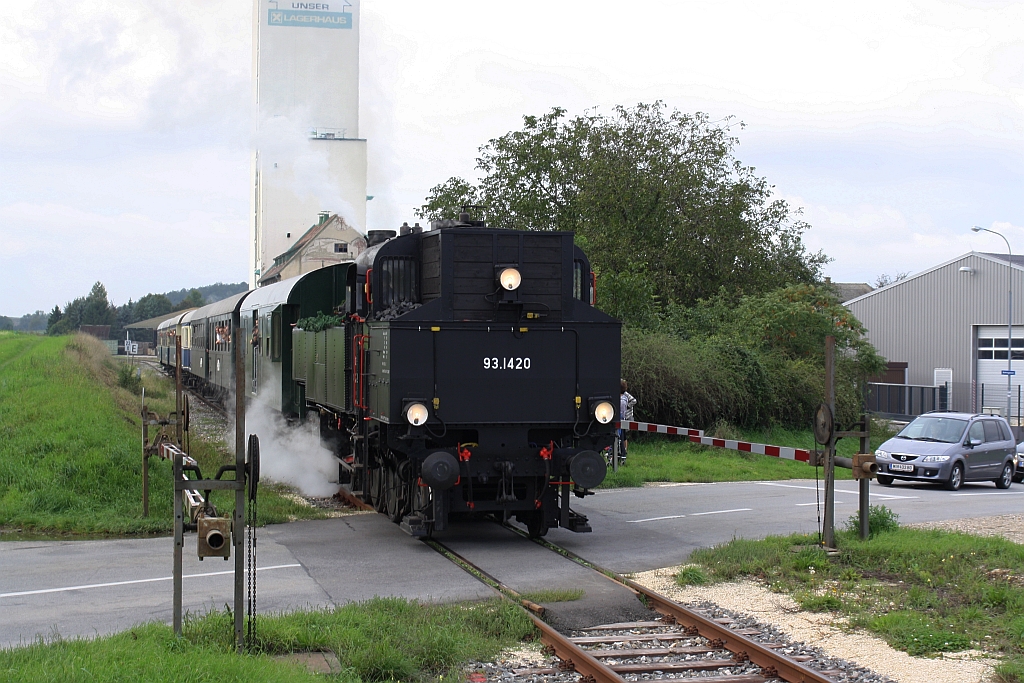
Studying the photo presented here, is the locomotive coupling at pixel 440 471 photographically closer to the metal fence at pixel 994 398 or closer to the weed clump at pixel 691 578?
the weed clump at pixel 691 578

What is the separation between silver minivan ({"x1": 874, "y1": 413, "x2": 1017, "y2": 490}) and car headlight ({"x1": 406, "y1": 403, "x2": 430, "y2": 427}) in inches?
470

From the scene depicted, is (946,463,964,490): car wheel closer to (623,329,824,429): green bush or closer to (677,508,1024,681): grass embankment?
(623,329,824,429): green bush

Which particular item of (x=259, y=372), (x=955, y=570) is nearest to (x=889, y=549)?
(x=955, y=570)

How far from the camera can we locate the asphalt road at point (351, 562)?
7.98 metres

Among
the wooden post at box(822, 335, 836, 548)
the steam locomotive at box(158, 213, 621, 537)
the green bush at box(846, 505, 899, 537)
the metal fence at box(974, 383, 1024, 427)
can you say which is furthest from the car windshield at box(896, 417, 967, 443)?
the metal fence at box(974, 383, 1024, 427)

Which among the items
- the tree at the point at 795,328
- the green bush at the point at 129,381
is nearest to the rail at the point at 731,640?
the tree at the point at 795,328

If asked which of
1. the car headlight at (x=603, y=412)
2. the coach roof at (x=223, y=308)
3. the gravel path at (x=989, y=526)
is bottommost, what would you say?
the gravel path at (x=989, y=526)

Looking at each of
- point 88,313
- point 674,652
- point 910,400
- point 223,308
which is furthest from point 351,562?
point 88,313

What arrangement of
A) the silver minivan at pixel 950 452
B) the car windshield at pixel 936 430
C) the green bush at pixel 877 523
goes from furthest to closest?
the car windshield at pixel 936 430 < the silver minivan at pixel 950 452 < the green bush at pixel 877 523

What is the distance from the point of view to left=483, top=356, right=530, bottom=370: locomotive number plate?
10.4 m

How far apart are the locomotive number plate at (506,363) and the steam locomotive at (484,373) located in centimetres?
1

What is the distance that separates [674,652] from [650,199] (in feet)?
104

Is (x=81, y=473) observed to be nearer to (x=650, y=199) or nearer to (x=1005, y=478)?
(x=1005, y=478)

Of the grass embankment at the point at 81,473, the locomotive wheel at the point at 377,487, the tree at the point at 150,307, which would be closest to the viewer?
the grass embankment at the point at 81,473
